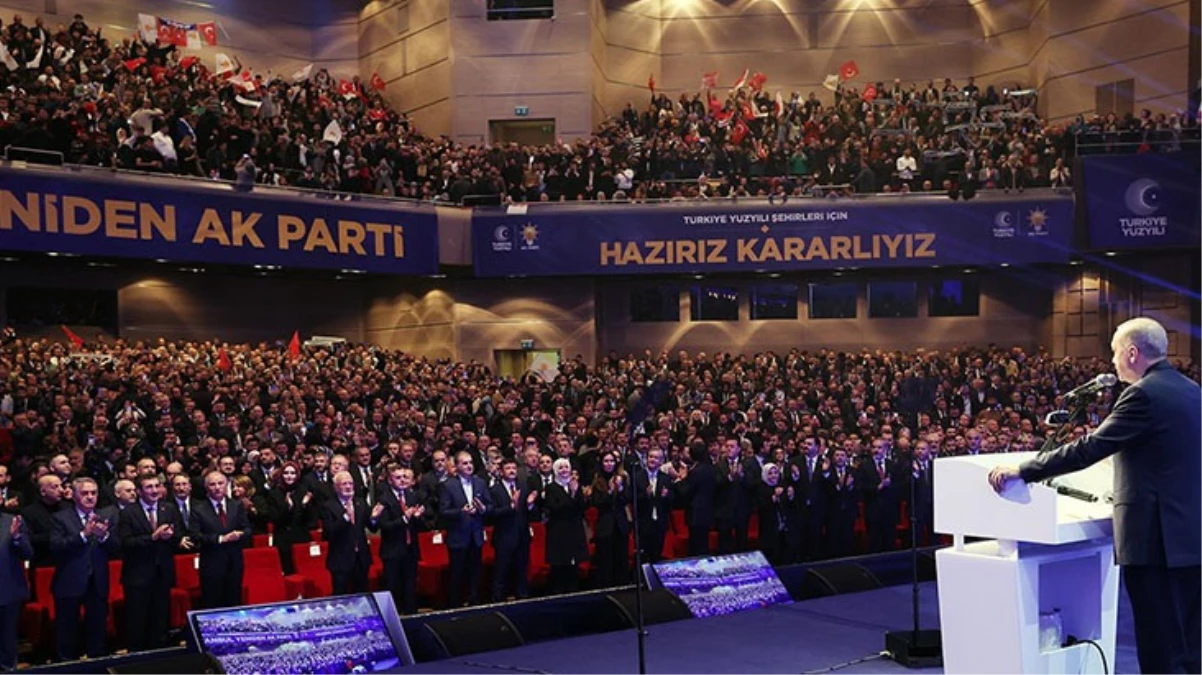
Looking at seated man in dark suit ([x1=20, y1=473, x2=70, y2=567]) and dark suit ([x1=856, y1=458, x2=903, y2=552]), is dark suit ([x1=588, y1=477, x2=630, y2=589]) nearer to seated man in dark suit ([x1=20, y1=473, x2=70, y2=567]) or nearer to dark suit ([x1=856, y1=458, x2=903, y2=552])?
dark suit ([x1=856, y1=458, x2=903, y2=552])

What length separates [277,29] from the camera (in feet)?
102

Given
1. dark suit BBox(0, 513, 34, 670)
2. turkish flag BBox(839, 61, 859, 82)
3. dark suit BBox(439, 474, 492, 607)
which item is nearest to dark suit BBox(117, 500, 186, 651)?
dark suit BBox(0, 513, 34, 670)

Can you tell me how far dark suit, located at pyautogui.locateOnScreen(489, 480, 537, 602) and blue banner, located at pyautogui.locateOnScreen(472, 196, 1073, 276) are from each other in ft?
45.0

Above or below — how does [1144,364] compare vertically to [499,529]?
above

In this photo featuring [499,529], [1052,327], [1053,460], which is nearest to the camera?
[1053,460]

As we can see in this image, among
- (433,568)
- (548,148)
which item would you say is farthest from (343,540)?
(548,148)

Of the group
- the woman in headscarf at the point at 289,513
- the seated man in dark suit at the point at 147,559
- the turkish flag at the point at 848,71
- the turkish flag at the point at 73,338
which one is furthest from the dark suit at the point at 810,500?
the turkish flag at the point at 848,71

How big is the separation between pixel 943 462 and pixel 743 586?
4.49 metres

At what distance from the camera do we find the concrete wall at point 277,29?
29547mm

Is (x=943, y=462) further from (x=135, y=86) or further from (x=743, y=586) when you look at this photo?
(x=135, y=86)

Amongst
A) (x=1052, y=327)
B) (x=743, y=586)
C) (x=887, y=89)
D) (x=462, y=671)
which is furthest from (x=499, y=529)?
(x=887, y=89)

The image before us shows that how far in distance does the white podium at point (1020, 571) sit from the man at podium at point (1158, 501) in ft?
0.55

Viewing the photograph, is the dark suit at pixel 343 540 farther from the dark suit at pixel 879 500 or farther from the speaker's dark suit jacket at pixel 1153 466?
the speaker's dark suit jacket at pixel 1153 466

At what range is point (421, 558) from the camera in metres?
10.9
